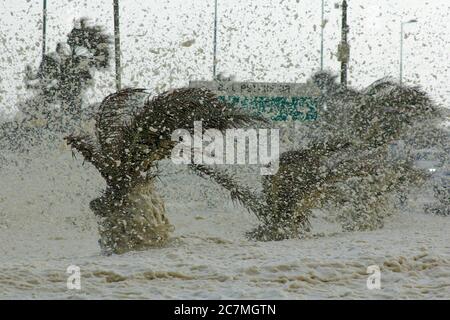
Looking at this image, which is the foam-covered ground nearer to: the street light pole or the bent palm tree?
the bent palm tree

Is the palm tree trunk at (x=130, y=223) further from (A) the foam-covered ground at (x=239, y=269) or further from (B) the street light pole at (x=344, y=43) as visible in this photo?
(B) the street light pole at (x=344, y=43)

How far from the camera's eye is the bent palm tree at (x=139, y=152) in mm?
8930

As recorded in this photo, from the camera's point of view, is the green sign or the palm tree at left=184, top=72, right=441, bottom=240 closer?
the palm tree at left=184, top=72, right=441, bottom=240

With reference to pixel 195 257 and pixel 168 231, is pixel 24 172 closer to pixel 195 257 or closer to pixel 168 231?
pixel 168 231

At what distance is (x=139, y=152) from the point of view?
353 inches

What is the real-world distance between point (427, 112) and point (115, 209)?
5.10m

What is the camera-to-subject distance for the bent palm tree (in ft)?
29.3

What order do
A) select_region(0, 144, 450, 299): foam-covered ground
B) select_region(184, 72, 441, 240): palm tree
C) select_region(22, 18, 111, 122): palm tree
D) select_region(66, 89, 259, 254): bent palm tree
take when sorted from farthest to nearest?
1. select_region(22, 18, 111, 122): palm tree
2. select_region(184, 72, 441, 240): palm tree
3. select_region(66, 89, 259, 254): bent palm tree
4. select_region(0, 144, 450, 299): foam-covered ground

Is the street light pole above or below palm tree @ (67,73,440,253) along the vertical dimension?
above

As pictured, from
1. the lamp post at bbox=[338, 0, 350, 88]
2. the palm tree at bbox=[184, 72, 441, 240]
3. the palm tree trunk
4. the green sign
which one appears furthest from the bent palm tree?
the lamp post at bbox=[338, 0, 350, 88]

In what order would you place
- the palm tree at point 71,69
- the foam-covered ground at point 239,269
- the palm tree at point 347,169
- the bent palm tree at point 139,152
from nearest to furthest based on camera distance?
the foam-covered ground at point 239,269 < the bent palm tree at point 139,152 < the palm tree at point 347,169 < the palm tree at point 71,69

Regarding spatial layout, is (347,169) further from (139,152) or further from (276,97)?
(276,97)

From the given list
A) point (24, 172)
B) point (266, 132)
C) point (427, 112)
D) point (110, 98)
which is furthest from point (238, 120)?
point (24, 172)

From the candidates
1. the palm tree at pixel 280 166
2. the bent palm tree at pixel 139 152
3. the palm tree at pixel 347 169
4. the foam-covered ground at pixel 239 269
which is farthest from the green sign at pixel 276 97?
the bent palm tree at pixel 139 152
